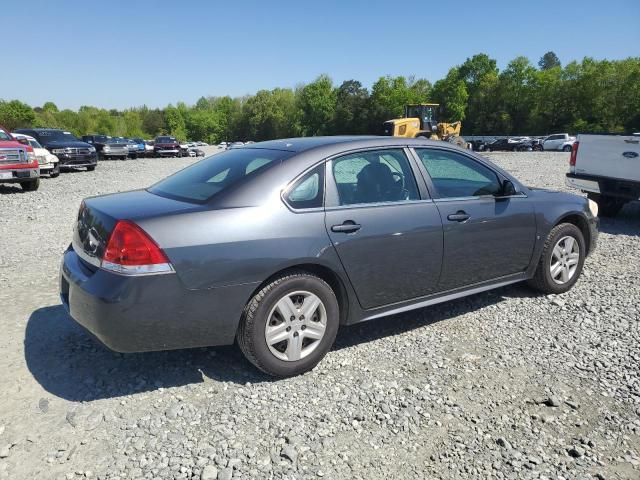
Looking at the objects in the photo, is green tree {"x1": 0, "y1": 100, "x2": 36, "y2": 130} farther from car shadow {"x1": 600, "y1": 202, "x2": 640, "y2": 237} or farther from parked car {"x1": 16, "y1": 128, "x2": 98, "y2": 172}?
car shadow {"x1": 600, "y1": 202, "x2": 640, "y2": 237}

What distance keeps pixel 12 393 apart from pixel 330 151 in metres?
2.65

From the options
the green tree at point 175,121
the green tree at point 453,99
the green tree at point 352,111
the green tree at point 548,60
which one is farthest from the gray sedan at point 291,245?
the green tree at point 548,60

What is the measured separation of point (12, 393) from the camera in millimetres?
3119

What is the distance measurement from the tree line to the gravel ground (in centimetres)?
4519

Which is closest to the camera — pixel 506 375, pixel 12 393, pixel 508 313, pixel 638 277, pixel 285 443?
pixel 285 443

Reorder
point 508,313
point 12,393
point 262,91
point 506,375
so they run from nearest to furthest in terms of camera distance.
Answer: point 12,393, point 506,375, point 508,313, point 262,91

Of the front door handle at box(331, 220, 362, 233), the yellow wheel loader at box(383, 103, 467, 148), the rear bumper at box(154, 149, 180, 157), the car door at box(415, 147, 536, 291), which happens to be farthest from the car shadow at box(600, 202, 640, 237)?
the rear bumper at box(154, 149, 180, 157)

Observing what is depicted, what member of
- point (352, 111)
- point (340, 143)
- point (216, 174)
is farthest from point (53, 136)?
point (352, 111)

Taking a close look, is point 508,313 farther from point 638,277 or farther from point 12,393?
point 12,393

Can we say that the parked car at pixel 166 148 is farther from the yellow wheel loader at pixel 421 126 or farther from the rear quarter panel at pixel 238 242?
the rear quarter panel at pixel 238 242

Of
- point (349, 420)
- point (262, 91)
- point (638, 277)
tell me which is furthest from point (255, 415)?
point (262, 91)

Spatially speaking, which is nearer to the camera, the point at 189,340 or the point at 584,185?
the point at 189,340

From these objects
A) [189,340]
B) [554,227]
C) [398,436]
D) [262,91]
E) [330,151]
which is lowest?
[398,436]

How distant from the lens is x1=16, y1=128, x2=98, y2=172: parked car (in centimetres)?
1966
